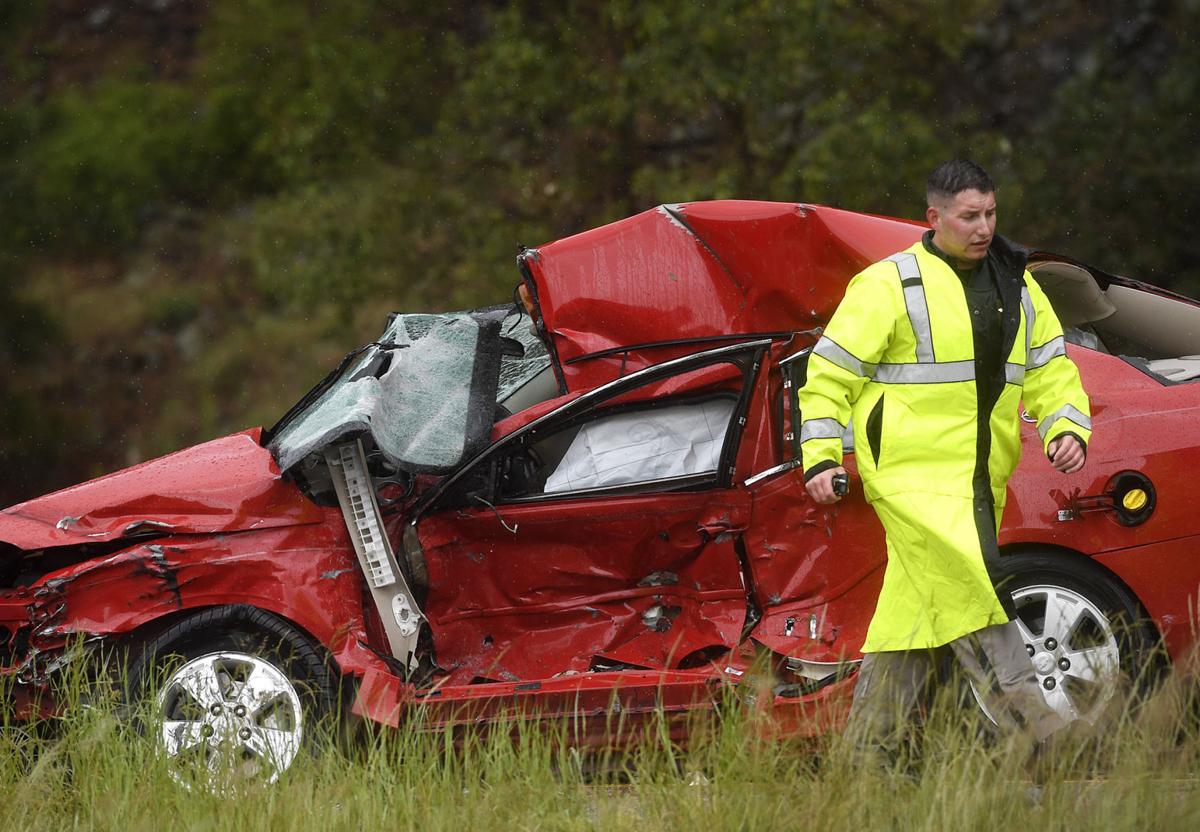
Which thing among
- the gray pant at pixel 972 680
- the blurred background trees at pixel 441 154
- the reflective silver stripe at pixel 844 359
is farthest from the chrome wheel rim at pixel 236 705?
the blurred background trees at pixel 441 154

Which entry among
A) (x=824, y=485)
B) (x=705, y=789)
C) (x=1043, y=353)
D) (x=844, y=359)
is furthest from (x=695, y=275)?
(x=705, y=789)

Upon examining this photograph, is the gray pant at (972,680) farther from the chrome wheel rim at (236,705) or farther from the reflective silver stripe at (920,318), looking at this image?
the chrome wheel rim at (236,705)

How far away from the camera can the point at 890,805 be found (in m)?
3.37

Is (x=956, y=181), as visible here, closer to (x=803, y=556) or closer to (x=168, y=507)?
(x=803, y=556)

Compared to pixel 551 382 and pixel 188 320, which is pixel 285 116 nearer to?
pixel 188 320

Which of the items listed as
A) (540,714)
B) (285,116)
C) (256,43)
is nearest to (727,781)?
(540,714)

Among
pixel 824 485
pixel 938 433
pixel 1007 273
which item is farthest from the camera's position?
pixel 1007 273

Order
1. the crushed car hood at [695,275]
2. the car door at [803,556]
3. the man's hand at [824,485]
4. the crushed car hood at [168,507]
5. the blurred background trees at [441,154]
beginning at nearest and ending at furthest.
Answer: the man's hand at [824,485], the car door at [803,556], the crushed car hood at [168,507], the crushed car hood at [695,275], the blurred background trees at [441,154]

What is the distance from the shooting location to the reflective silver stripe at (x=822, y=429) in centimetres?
375

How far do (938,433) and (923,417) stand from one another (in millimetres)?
56

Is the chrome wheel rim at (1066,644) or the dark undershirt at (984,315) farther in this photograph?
the chrome wheel rim at (1066,644)

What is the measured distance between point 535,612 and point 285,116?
390 inches

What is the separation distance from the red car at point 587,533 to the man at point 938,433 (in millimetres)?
572

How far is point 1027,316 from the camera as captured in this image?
3.92 metres
